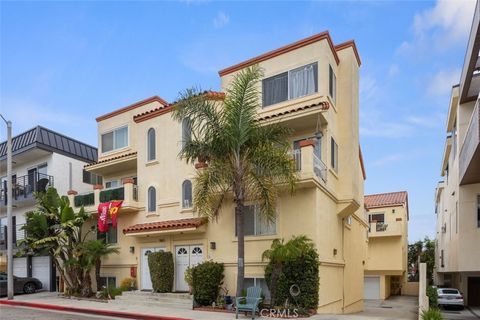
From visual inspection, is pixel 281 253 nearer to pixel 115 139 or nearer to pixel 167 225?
pixel 167 225

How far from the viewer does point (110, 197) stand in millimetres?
21422

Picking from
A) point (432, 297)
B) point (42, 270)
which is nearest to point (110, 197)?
point (42, 270)

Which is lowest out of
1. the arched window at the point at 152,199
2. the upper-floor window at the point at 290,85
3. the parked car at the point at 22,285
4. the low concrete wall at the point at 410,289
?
the low concrete wall at the point at 410,289

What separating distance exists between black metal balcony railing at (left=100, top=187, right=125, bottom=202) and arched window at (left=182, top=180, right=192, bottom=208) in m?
3.56

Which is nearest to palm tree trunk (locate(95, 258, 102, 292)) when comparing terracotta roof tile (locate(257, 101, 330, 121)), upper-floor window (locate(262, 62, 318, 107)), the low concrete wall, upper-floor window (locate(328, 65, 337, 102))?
terracotta roof tile (locate(257, 101, 330, 121))

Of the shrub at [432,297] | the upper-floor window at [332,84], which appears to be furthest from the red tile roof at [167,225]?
the shrub at [432,297]

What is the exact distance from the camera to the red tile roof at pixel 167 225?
1755 centimetres

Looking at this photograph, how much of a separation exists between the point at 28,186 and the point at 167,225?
1376cm

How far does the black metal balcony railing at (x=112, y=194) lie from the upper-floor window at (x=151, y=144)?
80.4 inches

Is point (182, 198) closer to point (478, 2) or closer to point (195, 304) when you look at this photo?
point (195, 304)

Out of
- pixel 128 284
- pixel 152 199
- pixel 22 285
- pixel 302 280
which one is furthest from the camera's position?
pixel 22 285

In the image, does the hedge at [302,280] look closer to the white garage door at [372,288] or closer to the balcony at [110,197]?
the balcony at [110,197]

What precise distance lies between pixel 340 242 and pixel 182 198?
23.8ft

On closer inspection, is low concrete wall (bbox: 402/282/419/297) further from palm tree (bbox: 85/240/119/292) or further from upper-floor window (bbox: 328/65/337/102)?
palm tree (bbox: 85/240/119/292)
